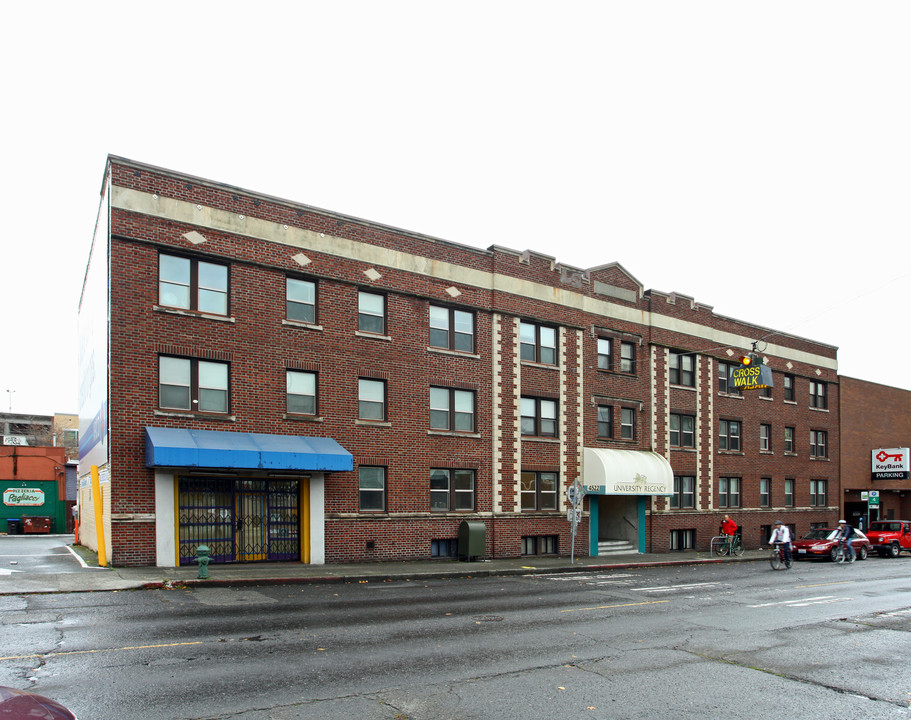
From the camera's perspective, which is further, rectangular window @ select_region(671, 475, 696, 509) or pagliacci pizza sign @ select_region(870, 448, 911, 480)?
pagliacci pizza sign @ select_region(870, 448, 911, 480)

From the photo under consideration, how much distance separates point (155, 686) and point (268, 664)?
150 cm

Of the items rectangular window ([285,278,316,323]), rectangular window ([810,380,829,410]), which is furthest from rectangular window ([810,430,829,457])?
rectangular window ([285,278,316,323])

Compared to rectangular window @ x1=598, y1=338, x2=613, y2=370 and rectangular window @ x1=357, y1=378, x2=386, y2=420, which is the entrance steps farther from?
rectangular window @ x1=357, y1=378, x2=386, y2=420

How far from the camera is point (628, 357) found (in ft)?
108

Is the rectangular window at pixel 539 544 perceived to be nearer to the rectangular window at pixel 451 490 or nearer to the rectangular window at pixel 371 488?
the rectangular window at pixel 451 490

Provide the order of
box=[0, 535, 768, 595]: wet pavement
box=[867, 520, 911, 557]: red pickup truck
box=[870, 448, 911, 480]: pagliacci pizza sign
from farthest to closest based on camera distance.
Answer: box=[870, 448, 911, 480]: pagliacci pizza sign, box=[867, 520, 911, 557]: red pickup truck, box=[0, 535, 768, 595]: wet pavement

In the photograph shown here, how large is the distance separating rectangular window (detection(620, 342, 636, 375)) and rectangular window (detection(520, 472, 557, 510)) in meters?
6.25

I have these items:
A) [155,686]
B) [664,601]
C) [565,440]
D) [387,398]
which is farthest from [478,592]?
[565,440]

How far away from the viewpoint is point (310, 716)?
287 inches

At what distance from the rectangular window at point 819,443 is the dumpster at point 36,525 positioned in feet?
137

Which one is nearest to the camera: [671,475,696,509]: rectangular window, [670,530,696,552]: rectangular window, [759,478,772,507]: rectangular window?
[670,530,696,552]: rectangular window

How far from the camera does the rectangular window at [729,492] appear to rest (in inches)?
1448

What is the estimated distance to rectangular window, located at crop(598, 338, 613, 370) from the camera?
31688 mm

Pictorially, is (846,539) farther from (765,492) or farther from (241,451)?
(241,451)
